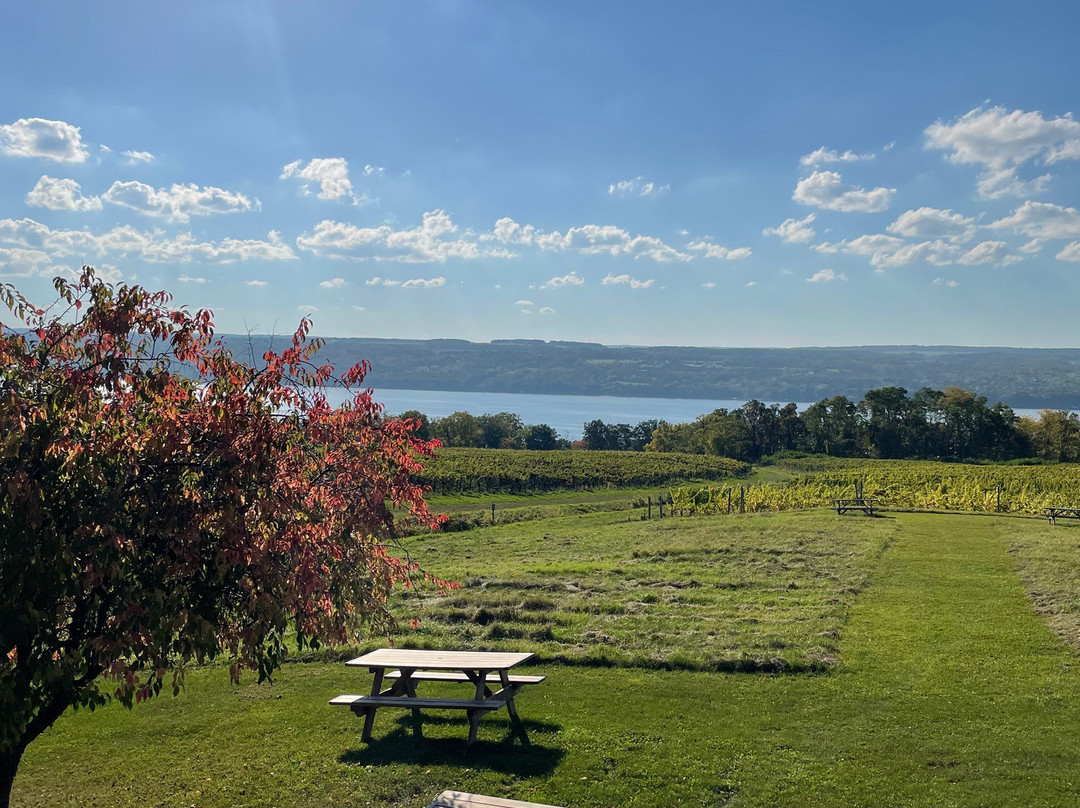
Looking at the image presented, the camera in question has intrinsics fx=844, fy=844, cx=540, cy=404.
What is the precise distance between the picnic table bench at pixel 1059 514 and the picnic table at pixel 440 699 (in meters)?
29.4

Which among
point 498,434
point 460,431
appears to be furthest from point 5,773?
point 498,434

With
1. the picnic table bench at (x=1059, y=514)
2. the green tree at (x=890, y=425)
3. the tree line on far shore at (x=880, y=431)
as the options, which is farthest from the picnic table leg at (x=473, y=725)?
the green tree at (x=890, y=425)

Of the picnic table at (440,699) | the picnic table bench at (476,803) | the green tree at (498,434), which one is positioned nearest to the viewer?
the picnic table bench at (476,803)

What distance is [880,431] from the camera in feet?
341

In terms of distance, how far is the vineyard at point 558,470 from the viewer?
6662 centimetres

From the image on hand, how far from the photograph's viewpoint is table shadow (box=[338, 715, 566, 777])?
8461mm

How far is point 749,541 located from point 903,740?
19011 millimetres

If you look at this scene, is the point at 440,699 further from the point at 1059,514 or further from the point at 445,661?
the point at 1059,514

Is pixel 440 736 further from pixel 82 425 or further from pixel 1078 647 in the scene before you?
pixel 1078 647

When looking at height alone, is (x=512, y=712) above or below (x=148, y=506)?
below

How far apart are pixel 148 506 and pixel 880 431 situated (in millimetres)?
107840

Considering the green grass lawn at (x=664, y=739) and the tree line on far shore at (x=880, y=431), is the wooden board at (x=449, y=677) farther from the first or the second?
the tree line on far shore at (x=880, y=431)

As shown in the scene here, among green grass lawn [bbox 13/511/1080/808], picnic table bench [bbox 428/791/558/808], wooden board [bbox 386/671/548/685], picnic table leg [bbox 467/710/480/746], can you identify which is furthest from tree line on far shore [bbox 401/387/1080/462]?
picnic table bench [bbox 428/791/558/808]

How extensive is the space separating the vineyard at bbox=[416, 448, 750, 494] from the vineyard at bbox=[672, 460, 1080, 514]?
20.3 metres
